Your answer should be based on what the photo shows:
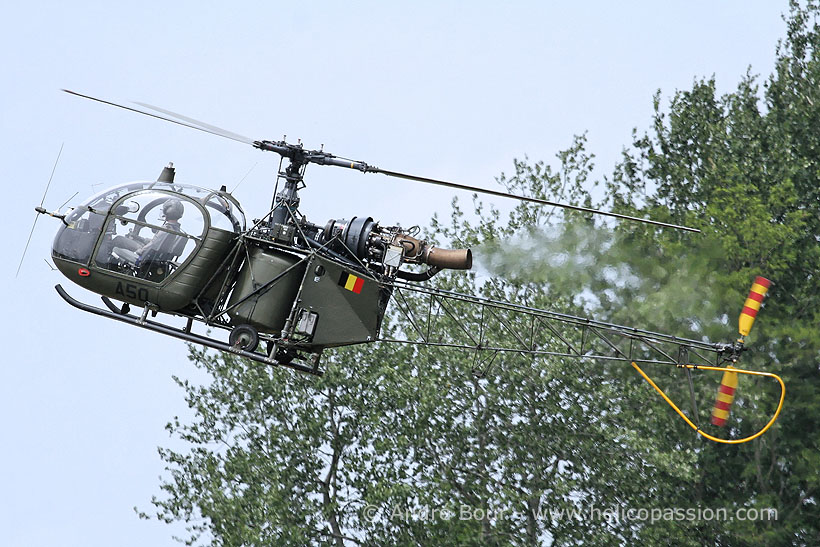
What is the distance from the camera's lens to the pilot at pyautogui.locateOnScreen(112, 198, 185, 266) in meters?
12.5

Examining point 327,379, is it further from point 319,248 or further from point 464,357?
point 319,248

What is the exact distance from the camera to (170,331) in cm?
1260

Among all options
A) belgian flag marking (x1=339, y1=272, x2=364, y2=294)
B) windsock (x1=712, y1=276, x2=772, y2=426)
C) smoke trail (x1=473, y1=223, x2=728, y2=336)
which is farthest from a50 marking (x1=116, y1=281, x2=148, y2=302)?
smoke trail (x1=473, y1=223, x2=728, y2=336)

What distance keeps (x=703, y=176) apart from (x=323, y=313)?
1780 cm

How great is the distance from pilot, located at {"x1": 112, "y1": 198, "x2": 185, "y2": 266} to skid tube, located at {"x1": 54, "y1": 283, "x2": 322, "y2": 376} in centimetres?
64

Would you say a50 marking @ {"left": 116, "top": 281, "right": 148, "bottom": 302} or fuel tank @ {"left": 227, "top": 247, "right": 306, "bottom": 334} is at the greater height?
fuel tank @ {"left": 227, "top": 247, "right": 306, "bottom": 334}

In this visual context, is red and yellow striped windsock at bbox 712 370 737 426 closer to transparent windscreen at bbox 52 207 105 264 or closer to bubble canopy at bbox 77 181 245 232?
bubble canopy at bbox 77 181 245 232

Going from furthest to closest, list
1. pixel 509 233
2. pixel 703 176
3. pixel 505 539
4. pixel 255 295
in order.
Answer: pixel 703 176 → pixel 509 233 → pixel 505 539 → pixel 255 295

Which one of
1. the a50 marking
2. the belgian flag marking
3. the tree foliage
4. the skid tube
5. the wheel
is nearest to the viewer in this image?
the skid tube

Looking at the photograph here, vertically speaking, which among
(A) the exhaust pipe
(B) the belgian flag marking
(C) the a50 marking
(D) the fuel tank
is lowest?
(C) the a50 marking

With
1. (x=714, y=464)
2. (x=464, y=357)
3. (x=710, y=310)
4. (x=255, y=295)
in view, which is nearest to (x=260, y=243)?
(x=255, y=295)

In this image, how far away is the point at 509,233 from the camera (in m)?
25.8

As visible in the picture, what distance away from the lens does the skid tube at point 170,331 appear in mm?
12250

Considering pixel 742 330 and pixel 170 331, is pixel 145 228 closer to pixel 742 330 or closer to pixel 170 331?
pixel 170 331
